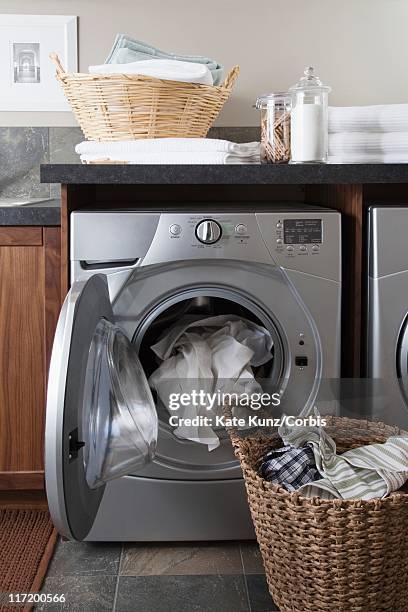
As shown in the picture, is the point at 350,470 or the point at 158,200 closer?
the point at 350,470

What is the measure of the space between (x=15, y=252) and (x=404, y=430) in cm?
106

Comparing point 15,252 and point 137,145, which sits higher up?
point 137,145

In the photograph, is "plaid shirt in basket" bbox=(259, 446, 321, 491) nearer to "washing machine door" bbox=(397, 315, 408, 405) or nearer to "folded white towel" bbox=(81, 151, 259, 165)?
"washing machine door" bbox=(397, 315, 408, 405)

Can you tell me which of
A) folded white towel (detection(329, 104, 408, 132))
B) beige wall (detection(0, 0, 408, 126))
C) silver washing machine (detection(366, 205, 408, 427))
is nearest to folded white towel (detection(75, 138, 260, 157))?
folded white towel (detection(329, 104, 408, 132))

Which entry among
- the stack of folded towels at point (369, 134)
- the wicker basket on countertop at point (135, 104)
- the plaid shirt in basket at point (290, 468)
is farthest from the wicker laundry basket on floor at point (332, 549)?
the wicker basket on countertop at point (135, 104)

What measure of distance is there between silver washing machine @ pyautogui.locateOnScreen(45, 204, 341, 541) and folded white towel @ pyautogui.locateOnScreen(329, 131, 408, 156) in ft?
0.82

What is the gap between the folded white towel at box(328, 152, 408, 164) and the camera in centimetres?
210

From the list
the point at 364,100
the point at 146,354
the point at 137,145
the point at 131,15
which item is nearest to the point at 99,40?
the point at 131,15

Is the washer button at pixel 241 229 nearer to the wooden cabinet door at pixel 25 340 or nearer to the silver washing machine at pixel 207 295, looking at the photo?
the silver washing machine at pixel 207 295

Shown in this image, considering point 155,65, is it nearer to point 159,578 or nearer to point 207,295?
point 207,295

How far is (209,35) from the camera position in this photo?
269cm

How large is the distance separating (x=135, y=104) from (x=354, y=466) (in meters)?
1.16

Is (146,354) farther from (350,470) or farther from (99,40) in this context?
(99,40)

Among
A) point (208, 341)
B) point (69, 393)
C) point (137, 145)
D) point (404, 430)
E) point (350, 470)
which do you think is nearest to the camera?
point (69, 393)
